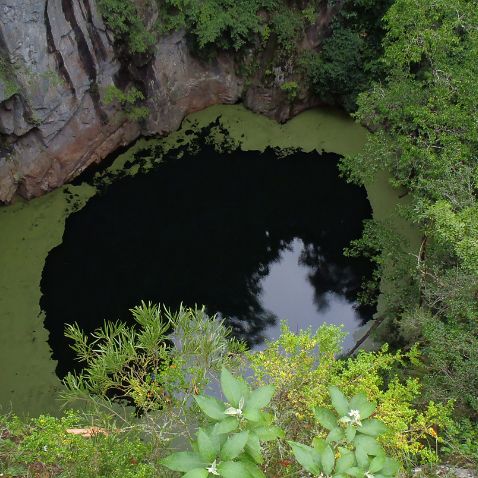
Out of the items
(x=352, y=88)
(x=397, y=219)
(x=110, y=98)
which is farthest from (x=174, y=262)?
(x=352, y=88)

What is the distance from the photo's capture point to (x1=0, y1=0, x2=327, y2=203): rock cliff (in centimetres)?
896

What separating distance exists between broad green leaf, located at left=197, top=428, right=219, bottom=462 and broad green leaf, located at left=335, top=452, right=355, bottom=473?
536 mm

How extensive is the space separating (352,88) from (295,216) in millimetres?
3323

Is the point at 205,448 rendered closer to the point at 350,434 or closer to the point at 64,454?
the point at 350,434

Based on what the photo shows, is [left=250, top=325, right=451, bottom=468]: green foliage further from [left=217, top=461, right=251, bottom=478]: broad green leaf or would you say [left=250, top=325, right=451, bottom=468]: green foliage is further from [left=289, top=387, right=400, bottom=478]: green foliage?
[left=217, top=461, right=251, bottom=478]: broad green leaf

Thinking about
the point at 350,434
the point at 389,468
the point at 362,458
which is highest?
the point at 350,434

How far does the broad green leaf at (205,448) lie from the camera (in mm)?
1997

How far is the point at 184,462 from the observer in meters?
2.05

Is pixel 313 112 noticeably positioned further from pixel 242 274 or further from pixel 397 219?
pixel 242 274

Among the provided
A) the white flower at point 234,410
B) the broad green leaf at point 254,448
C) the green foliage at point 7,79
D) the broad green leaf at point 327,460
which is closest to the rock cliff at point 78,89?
the green foliage at point 7,79

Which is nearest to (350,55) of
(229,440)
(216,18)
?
(216,18)

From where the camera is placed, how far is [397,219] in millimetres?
9797

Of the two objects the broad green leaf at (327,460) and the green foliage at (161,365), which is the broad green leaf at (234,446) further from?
the green foliage at (161,365)

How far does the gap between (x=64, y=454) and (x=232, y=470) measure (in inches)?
97.3
